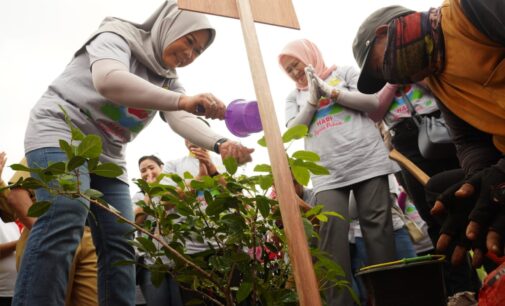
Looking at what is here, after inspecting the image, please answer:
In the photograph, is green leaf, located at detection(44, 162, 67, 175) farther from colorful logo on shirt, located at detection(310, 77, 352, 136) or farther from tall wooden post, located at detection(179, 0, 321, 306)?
colorful logo on shirt, located at detection(310, 77, 352, 136)

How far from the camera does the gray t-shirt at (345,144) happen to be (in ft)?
6.13

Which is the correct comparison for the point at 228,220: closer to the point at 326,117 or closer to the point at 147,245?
the point at 147,245

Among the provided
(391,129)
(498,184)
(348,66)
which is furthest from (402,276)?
(348,66)

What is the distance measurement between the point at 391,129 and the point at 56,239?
1569 mm

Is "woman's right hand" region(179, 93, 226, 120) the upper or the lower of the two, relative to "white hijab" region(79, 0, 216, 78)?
lower

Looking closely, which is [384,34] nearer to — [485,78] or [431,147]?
[485,78]

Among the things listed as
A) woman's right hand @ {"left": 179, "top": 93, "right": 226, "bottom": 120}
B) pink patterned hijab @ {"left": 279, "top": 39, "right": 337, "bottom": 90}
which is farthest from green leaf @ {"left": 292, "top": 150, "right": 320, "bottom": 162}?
pink patterned hijab @ {"left": 279, "top": 39, "right": 337, "bottom": 90}

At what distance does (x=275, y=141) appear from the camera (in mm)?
781

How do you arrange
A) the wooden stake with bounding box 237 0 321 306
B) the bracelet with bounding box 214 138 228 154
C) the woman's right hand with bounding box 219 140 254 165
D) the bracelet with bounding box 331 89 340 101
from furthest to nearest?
the bracelet with bounding box 331 89 340 101 < the bracelet with bounding box 214 138 228 154 < the woman's right hand with bounding box 219 140 254 165 < the wooden stake with bounding box 237 0 321 306

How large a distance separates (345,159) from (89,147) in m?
1.33

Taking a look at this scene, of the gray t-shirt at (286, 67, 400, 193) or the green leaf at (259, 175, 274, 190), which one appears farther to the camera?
the gray t-shirt at (286, 67, 400, 193)

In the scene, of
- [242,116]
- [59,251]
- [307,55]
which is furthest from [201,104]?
[307,55]

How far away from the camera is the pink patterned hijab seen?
2.25m

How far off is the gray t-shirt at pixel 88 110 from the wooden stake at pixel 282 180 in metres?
0.57
